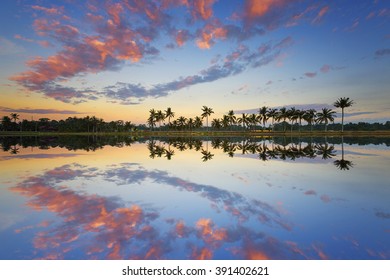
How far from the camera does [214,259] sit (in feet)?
21.7

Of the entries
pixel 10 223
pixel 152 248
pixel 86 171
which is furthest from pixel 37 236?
pixel 86 171

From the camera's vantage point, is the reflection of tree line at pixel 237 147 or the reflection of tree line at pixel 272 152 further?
the reflection of tree line at pixel 237 147

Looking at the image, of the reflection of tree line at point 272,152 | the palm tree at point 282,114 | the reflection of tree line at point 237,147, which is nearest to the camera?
the reflection of tree line at point 272,152

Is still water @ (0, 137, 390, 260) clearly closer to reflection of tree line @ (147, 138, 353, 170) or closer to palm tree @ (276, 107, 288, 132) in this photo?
reflection of tree line @ (147, 138, 353, 170)

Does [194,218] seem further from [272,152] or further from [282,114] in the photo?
[282,114]

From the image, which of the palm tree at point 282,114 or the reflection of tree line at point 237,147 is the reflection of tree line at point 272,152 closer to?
the reflection of tree line at point 237,147

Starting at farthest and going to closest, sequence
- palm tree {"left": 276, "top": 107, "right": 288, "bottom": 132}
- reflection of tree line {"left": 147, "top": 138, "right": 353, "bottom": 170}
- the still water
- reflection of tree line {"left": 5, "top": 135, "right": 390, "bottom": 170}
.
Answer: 1. palm tree {"left": 276, "top": 107, "right": 288, "bottom": 132}
2. reflection of tree line {"left": 5, "top": 135, "right": 390, "bottom": 170}
3. reflection of tree line {"left": 147, "top": 138, "right": 353, "bottom": 170}
4. the still water

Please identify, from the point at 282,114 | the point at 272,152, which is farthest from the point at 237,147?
the point at 282,114

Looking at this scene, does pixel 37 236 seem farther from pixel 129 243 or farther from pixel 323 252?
pixel 323 252

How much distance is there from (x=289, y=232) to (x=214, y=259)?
9.49 feet

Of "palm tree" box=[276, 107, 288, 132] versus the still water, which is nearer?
the still water

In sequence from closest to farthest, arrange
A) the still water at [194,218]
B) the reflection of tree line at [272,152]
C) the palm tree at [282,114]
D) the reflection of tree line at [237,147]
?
1. the still water at [194,218]
2. the reflection of tree line at [272,152]
3. the reflection of tree line at [237,147]
4. the palm tree at [282,114]

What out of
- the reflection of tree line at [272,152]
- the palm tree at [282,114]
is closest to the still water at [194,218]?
the reflection of tree line at [272,152]

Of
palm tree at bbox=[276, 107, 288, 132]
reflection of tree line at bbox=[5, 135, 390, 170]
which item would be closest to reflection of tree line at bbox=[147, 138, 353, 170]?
reflection of tree line at bbox=[5, 135, 390, 170]
